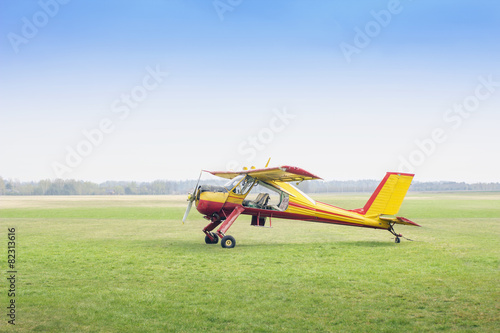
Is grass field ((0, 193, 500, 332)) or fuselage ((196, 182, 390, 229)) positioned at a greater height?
fuselage ((196, 182, 390, 229))

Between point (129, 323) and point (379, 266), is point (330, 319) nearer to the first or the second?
point (129, 323)

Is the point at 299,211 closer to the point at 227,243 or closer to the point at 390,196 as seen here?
the point at 227,243

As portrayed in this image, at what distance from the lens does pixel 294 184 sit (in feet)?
53.5

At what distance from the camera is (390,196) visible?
1566cm

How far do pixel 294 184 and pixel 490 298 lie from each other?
9194mm

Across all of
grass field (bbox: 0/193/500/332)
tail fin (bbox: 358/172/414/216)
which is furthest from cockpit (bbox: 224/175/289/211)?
tail fin (bbox: 358/172/414/216)

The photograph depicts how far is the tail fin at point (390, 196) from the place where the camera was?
51.3 feet

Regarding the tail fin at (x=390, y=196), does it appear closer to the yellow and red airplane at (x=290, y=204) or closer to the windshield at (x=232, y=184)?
the yellow and red airplane at (x=290, y=204)

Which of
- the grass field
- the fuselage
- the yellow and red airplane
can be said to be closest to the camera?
the grass field

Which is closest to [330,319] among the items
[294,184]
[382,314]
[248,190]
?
[382,314]

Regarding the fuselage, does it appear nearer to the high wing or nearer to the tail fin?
the tail fin

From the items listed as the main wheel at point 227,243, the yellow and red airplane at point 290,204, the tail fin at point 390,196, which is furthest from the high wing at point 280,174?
the tail fin at point 390,196

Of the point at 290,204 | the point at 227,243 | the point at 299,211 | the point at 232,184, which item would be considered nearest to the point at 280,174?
the point at 290,204

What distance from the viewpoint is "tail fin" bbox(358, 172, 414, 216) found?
15.6 metres
